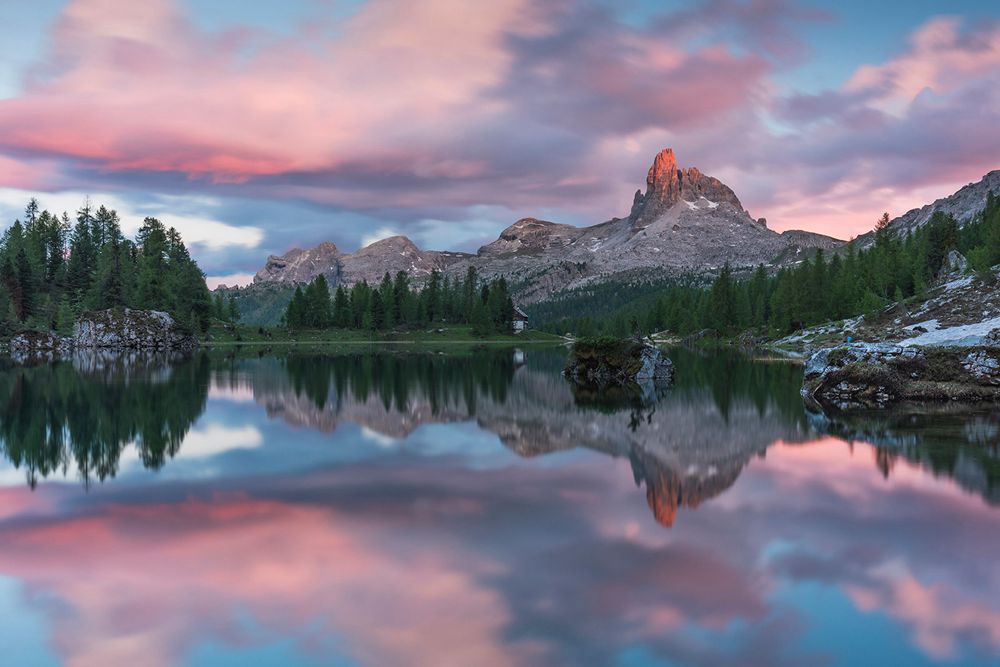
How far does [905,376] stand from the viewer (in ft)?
136

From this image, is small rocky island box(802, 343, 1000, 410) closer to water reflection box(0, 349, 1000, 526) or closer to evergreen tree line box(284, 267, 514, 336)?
water reflection box(0, 349, 1000, 526)

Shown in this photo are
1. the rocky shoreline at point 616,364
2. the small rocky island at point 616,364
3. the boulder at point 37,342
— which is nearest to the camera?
the rocky shoreline at point 616,364

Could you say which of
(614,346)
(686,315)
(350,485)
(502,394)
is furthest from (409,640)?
(686,315)

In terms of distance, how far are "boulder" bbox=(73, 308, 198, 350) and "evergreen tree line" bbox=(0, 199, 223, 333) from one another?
1277cm

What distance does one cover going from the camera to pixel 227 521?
16375 mm

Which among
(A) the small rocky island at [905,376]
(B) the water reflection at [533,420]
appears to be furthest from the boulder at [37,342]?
(A) the small rocky island at [905,376]

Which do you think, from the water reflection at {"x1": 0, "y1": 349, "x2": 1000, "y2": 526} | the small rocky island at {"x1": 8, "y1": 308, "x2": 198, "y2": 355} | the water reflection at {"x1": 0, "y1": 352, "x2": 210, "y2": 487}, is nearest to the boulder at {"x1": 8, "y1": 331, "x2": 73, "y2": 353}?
the small rocky island at {"x1": 8, "y1": 308, "x2": 198, "y2": 355}

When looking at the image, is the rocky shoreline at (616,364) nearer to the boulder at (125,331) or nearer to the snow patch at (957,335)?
the snow patch at (957,335)

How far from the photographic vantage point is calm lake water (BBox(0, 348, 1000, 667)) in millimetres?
10164

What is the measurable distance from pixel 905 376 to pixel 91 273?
167425mm

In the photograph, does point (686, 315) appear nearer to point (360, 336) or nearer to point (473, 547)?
point (360, 336)

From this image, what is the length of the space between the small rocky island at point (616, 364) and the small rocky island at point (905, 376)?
1612 centimetres

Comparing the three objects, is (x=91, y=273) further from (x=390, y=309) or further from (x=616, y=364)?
(x=616, y=364)

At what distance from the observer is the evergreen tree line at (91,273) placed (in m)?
144
